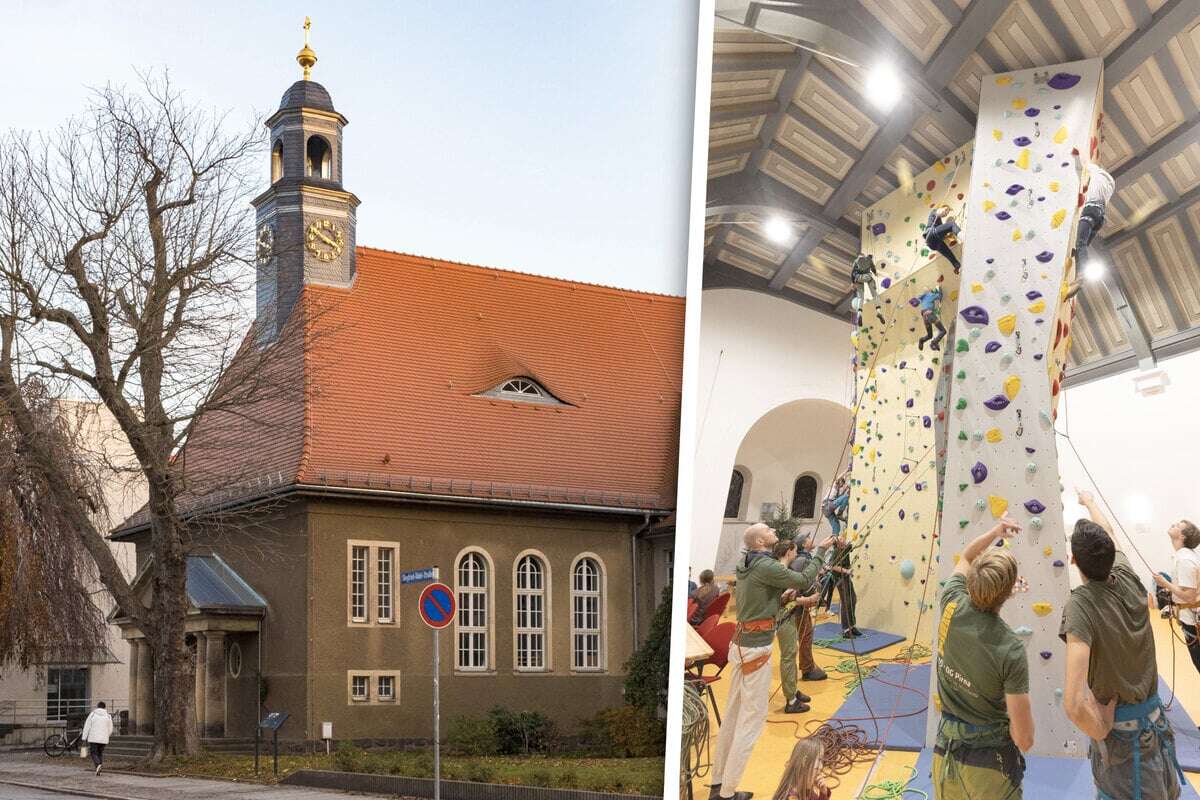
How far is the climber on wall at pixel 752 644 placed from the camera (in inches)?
156

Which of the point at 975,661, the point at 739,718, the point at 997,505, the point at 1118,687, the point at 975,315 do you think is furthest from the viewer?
the point at 739,718

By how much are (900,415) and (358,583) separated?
4.05 meters

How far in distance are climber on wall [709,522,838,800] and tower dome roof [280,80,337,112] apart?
4.42 m

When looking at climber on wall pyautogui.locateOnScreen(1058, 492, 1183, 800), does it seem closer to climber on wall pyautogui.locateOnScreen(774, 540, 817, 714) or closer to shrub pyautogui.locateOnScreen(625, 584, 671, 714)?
climber on wall pyautogui.locateOnScreen(774, 540, 817, 714)

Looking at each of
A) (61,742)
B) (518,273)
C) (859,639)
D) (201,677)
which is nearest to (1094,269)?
(859,639)

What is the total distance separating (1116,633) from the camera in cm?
343

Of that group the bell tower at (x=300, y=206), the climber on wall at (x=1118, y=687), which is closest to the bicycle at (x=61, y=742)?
the bell tower at (x=300, y=206)

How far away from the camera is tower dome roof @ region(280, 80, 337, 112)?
7516mm

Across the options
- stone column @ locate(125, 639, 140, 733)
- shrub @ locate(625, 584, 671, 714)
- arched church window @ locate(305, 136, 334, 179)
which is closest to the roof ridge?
arched church window @ locate(305, 136, 334, 179)

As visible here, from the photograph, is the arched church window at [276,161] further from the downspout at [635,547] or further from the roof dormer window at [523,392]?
the downspout at [635,547]

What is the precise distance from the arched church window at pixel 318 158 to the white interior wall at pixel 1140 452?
196 inches

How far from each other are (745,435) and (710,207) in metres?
0.72

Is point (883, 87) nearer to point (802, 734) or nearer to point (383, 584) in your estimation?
point (802, 734)

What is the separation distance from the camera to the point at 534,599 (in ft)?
24.6
